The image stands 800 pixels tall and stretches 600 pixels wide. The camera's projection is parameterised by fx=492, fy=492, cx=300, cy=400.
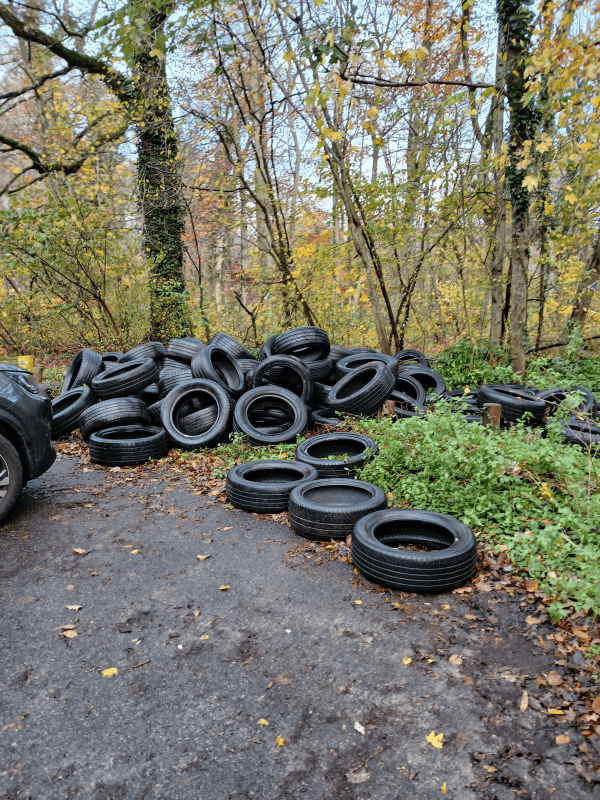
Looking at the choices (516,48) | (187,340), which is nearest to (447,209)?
(516,48)

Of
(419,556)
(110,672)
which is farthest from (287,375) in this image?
(110,672)

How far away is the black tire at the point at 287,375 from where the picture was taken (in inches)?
330

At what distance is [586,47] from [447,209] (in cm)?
506

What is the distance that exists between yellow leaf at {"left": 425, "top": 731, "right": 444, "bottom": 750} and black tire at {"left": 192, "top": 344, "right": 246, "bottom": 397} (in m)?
6.48

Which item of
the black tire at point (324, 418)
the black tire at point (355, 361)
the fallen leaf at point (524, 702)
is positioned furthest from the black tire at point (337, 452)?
the fallen leaf at point (524, 702)

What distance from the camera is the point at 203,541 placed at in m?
4.94

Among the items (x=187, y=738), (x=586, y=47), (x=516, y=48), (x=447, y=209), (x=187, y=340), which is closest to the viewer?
(x=187, y=738)

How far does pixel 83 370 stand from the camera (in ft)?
30.6

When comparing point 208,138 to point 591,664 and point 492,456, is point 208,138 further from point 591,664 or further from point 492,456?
point 591,664

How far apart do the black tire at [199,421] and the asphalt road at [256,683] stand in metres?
3.41

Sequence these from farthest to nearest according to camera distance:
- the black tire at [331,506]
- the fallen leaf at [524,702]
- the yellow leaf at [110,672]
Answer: the black tire at [331,506]
the yellow leaf at [110,672]
the fallen leaf at [524,702]

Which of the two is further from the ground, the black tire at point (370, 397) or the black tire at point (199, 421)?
the black tire at point (370, 397)

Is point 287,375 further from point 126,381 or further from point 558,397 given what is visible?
point 558,397

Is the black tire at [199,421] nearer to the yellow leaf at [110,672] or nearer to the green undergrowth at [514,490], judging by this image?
the green undergrowth at [514,490]
